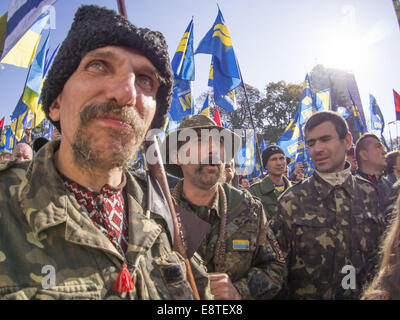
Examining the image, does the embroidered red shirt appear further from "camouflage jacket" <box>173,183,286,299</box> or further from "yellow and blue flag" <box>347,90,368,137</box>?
"yellow and blue flag" <box>347,90,368,137</box>

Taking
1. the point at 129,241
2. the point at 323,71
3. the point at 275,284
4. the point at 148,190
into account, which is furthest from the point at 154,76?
the point at 323,71

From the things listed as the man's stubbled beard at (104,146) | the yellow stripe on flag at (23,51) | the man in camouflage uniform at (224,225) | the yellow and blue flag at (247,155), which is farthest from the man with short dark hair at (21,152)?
the yellow and blue flag at (247,155)

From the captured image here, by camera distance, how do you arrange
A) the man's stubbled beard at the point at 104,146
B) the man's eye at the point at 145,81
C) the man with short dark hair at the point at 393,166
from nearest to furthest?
the man's stubbled beard at the point at 104,146
the man's eye at the point at 145,81
the man with short dark hair at the point at 393,166

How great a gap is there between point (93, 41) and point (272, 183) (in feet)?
13.7

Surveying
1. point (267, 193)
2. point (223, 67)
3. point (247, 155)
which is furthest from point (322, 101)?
point (267, 193)

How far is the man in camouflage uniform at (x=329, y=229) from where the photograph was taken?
2602 millimetres

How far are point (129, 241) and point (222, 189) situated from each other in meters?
1.64

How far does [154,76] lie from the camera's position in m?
1.59

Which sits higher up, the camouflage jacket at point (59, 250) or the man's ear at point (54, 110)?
the man's ear at point (54, 110)

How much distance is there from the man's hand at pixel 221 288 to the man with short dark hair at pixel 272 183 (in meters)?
2.74

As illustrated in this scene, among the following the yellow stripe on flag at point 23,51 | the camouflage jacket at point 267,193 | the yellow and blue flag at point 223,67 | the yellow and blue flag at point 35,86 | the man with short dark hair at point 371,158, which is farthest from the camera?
the yellow and blue flag at point 35,86

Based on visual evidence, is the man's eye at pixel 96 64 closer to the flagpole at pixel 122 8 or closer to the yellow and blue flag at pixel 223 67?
the flagpole at pixel 122 8

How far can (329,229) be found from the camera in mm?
2740

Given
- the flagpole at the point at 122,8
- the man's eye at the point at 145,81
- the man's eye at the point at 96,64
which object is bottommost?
the man's eye at the point at 145,81
